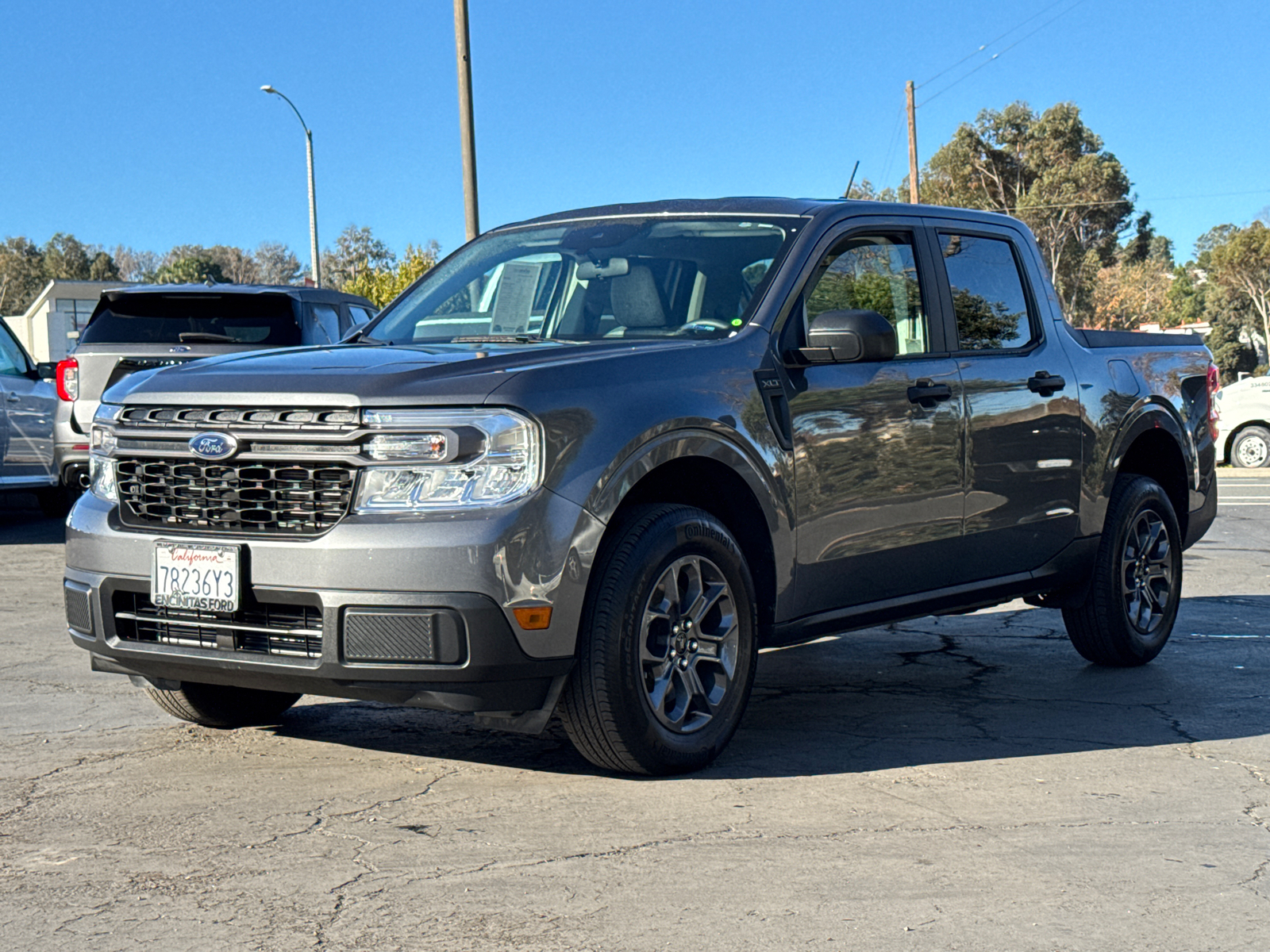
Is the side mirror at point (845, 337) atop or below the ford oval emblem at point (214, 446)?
atop

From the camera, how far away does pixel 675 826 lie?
4.40 m

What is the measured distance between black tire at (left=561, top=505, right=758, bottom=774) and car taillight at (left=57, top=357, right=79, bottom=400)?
7821 mm

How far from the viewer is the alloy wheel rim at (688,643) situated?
191 inches

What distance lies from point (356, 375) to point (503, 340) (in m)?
0.99

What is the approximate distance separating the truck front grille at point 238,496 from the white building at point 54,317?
9264 centimetres

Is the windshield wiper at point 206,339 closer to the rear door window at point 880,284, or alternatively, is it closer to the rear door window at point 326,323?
the rear door window at point 326,323

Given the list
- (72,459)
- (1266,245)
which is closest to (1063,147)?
(1266,245)

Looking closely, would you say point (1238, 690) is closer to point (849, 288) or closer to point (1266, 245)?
point (849, 288)

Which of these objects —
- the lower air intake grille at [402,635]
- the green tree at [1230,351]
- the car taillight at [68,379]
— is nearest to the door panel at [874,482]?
the lower air intake grille at [402,635]

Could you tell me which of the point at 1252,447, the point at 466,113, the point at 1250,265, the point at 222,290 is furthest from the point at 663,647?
the point at 1250,265

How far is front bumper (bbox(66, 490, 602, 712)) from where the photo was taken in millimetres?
4375

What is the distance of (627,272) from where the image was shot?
5691mm

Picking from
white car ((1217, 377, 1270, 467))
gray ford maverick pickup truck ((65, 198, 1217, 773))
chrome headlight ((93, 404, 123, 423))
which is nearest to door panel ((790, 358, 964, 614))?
gray ford maverick pickup truck ((65, 198, 1217, 773))

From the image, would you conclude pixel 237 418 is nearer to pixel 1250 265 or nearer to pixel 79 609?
pixel 79 609
